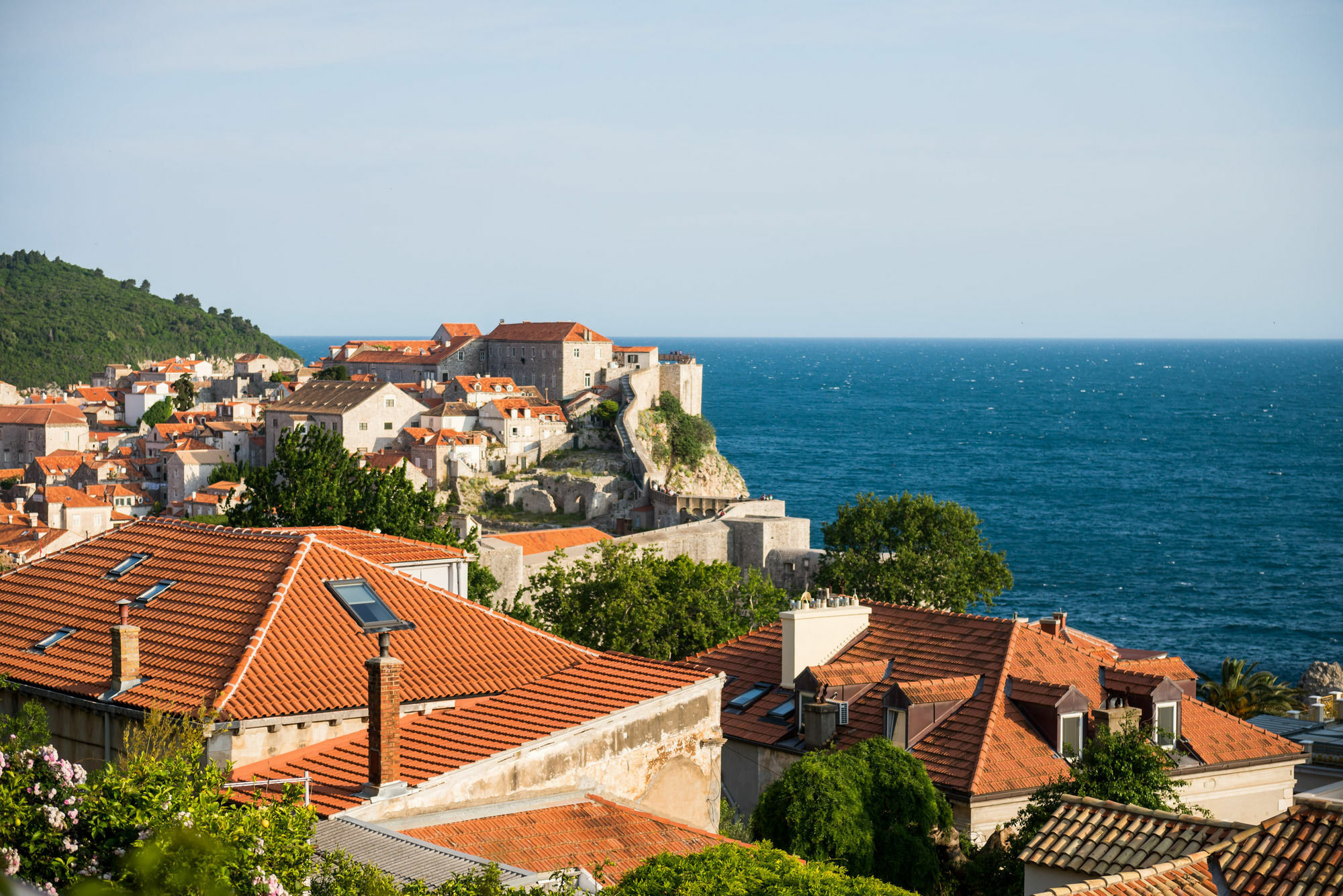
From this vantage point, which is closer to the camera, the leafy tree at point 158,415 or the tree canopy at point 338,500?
the tree canopy at point 338,500

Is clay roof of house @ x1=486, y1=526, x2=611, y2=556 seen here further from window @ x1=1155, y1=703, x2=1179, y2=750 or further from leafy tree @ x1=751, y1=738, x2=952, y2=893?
leafy tree @ x1=751, y1=738, x2=952, y2=893

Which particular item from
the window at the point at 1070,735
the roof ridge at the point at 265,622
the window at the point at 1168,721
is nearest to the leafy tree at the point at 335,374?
the roof ridge at the point at 265,622

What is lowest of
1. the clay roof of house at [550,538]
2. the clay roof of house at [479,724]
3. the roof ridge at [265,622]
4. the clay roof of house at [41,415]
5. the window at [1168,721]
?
the clay roof of house at [550,538]

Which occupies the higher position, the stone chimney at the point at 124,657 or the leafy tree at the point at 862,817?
the stone chimney at the point at 124,657

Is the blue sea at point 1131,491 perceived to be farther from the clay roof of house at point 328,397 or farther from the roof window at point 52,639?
the roof window at point 52,639

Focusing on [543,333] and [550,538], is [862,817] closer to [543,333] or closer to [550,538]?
[550,538]

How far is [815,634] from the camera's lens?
75.5 ft

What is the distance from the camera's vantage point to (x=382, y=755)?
46.2 ft

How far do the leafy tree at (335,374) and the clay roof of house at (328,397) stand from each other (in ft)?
33.6

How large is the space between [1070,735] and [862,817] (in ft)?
15.1

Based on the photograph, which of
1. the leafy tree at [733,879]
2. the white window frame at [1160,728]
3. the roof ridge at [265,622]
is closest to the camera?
the leafy tree at [733,879]

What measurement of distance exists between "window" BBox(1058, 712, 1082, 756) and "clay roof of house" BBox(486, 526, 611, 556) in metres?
A: 34.6

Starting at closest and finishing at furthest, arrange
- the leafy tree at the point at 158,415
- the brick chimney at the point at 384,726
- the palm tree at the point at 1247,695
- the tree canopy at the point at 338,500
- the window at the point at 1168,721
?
the brick chimney at the point at 384,726
the window at the point at 1168,721
the tree canopy at the point at 338,500
the palm tree at the point at 1247,695
the leafy tree at the point at 158,415

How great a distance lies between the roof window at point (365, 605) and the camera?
57.9 ft
